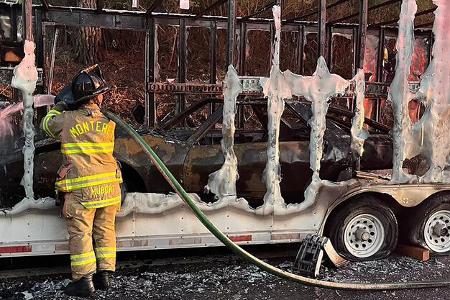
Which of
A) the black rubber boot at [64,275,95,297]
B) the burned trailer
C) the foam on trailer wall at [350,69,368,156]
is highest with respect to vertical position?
the foam on trailer wall at [350,69,368,156]

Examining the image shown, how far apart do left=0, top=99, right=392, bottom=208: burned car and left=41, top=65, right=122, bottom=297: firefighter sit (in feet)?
1.99

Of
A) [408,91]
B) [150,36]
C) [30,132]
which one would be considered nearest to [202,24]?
[150,36]

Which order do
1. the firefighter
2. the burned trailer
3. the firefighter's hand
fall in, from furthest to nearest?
1. the burned trailer
2. the firefighter's hand
3. the firefighter

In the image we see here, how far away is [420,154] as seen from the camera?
18.9 feet

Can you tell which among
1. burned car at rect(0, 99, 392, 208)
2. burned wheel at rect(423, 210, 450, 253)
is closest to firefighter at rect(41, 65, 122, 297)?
burned car at rect(0, 99, 392, 208)

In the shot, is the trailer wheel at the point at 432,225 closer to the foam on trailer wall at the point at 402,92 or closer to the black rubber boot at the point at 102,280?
the foam on trailer wall at the point at 402,92

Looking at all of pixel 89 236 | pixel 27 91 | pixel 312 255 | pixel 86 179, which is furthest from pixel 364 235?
pixel 27 91

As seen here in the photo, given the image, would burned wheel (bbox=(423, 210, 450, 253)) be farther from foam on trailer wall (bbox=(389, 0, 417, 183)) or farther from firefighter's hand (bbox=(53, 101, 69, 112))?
firefighter's hand (bbox=(53, 101, 69, 112))

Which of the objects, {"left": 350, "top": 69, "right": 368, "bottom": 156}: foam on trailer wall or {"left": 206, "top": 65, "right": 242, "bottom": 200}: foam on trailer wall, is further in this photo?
{"left": 350, "top": 69, "right": 368, "bottom": 156}: foam on trailer wall

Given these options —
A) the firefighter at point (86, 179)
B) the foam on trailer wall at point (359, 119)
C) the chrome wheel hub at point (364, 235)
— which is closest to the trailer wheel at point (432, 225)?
the chrome wheel hub at point (364, 235)

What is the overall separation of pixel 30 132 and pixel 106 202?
89 cm

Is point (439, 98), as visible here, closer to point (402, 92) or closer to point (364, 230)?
point (402, 92)

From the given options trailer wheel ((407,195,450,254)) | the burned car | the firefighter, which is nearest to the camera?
the firefighter

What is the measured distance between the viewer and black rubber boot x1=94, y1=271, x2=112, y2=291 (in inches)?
189
